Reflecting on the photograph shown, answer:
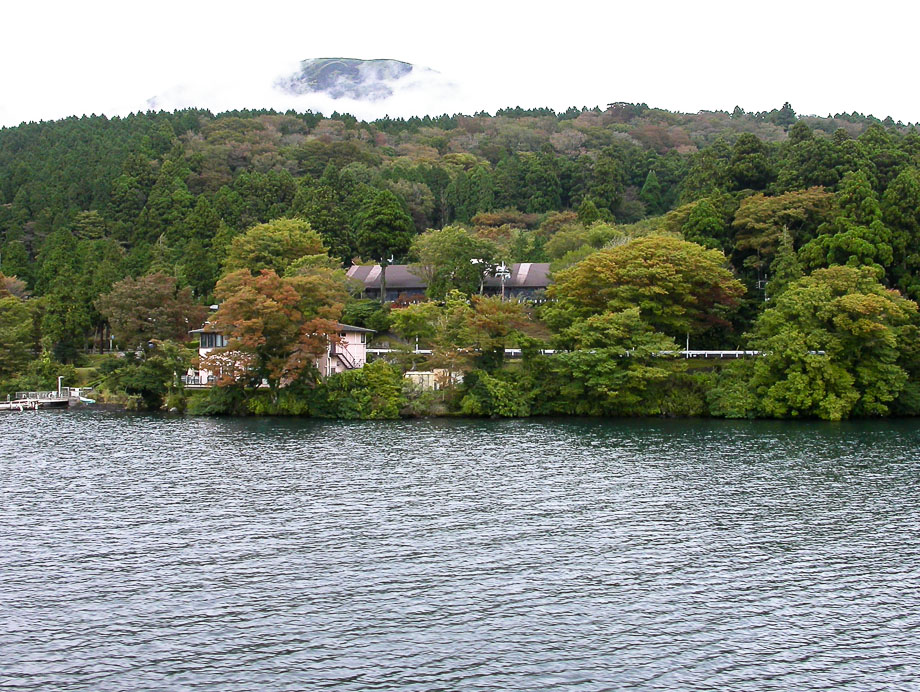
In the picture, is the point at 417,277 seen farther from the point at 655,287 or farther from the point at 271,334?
the point at 655,287

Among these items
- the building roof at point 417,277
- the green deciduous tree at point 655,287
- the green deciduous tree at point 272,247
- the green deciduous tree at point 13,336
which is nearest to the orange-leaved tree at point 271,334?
the green deciduous tree at point 655,287

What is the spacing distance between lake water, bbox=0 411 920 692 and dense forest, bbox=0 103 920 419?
11382 millimetres

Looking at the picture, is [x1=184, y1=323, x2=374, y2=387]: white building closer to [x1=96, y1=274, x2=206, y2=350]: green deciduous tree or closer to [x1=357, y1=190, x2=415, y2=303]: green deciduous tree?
[x1=96, y1=274, x2=206, y2=350]: green deciduous tree

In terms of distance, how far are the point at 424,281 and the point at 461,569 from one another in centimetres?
4740

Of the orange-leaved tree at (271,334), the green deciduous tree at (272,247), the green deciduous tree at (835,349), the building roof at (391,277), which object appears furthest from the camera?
the building roof at (391,277)

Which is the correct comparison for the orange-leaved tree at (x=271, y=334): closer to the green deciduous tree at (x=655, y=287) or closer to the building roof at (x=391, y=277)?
the green deciduous tree at (x=655, y=287)

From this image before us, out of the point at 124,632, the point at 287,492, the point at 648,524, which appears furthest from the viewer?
the point at 287,492

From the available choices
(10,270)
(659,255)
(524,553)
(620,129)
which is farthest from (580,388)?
(620,129)

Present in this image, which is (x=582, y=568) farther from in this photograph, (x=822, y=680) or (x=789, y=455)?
(x=789, y=455)

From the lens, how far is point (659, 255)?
1989 inches

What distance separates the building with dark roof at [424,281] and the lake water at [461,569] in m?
33.8

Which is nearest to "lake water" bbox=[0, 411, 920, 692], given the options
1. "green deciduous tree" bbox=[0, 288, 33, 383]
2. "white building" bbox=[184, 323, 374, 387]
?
"white building" bbox=[184, 323, 374, 387]

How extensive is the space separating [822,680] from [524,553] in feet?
26.7

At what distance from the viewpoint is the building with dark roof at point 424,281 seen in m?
68.4
